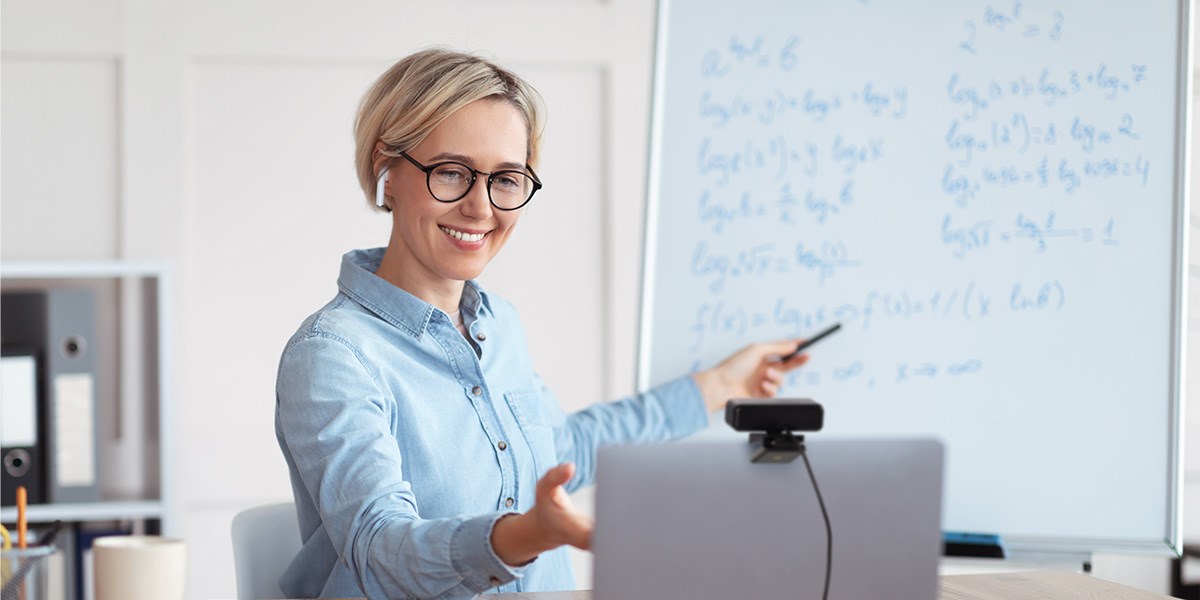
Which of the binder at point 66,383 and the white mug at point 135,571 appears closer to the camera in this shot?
the white mug at point 135,571

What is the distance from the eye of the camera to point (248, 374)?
9.25 feet

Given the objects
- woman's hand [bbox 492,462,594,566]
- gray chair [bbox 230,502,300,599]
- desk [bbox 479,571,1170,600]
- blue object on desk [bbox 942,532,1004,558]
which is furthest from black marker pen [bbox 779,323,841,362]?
woman's hand [bbox 492,462,594,566]

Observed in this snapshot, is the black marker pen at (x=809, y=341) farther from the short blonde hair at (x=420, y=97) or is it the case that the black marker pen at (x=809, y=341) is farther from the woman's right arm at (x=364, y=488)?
the woman's right arm at (x=364, y=488)

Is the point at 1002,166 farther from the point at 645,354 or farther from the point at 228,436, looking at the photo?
the point at 228,436

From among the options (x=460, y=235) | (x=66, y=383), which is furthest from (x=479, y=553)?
(x=66, y=383)

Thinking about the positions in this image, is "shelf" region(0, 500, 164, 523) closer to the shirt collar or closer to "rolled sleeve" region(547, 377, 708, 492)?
"rolled sleeve" region(547, 377, 708, 492)

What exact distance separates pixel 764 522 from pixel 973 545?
102 centimetres

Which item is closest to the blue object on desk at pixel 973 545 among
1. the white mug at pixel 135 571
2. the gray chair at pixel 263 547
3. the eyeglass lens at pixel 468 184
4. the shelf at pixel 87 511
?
the eyeglass lens at pixel 468 184

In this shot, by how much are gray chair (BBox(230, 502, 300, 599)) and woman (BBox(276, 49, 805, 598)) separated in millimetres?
59

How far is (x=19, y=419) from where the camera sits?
2.45 metres

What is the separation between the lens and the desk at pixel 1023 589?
137cm

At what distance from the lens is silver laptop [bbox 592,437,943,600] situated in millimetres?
902

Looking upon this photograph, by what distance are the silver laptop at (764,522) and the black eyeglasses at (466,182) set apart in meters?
0.63

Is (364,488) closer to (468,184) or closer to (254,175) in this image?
(468,184)
